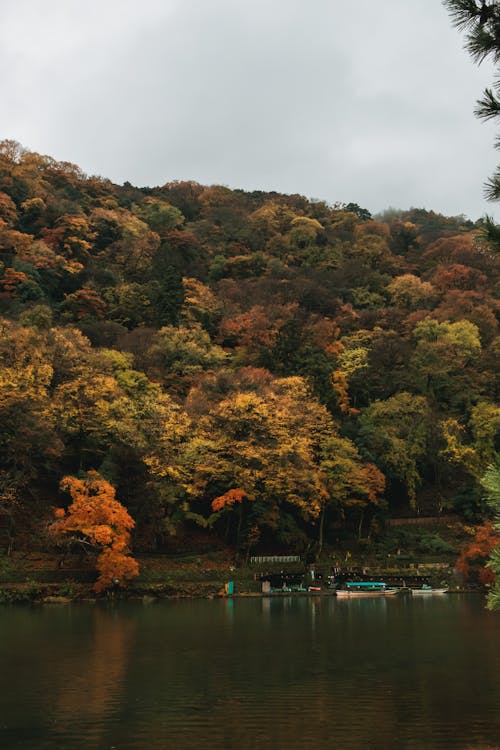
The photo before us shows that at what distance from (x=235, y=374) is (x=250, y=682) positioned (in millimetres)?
34058

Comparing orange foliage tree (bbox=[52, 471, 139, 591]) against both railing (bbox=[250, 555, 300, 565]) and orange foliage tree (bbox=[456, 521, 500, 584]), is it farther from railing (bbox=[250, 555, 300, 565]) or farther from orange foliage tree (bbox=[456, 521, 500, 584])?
orange foliage tree (bbox=[456, 521, 500, 584])

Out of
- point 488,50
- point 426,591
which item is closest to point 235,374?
point 426,591

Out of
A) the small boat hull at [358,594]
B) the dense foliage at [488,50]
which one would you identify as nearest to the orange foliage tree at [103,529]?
the small boat hull at [358,594]

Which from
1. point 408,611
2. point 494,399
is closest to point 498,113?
point 408,611

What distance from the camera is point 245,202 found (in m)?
105

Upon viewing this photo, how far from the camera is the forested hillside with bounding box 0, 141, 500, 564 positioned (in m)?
40.1

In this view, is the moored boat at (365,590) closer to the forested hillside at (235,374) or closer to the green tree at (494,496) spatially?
the forested hillside at (235,374)

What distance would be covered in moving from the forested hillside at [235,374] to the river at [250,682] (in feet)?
43.9

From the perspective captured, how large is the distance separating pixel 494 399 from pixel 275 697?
137 feet

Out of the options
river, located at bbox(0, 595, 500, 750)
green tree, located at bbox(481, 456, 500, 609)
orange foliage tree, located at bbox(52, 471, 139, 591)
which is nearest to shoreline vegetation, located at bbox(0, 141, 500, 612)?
orange foliage tree, located at bbox(52, 471, 139, 591)

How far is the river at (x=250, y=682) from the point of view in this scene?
38.3 feet

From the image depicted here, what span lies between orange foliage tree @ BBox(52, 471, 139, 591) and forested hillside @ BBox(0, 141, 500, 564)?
1.39m

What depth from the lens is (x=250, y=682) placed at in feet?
51.8

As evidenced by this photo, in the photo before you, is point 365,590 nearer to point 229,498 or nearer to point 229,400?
point 229,498
